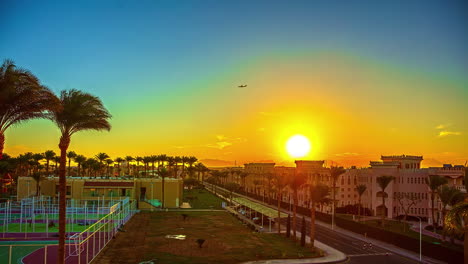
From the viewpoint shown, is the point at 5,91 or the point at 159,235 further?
the point at 159,235

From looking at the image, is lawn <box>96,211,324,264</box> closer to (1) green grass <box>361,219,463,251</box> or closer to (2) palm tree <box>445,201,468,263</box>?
(1) green grass <box>361,219,463,251</box>

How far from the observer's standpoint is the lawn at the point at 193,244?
1582 inches

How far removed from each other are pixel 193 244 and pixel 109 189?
41.9 metres

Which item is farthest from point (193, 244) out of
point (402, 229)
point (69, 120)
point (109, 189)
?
point (109, 189)

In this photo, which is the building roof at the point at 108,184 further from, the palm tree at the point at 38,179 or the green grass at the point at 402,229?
the green grass at the point at 402,229

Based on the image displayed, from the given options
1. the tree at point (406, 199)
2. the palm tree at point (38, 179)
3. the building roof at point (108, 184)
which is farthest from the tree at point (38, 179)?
the tree at point (406, 199)

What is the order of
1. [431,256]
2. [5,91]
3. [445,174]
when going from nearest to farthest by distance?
[5,91]
[431,256]
[445,174]

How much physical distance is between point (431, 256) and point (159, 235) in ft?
116

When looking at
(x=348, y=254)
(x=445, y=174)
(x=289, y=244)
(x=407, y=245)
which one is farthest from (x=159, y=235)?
(x=445, y=174)

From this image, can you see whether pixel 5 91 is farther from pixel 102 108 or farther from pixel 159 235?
pixel 159 235

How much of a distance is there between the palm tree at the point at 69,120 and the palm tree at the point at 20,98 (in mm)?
3211

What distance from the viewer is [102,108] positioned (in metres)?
27.9

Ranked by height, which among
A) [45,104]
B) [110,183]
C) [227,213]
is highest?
[45,104]

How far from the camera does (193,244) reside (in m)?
48.0
